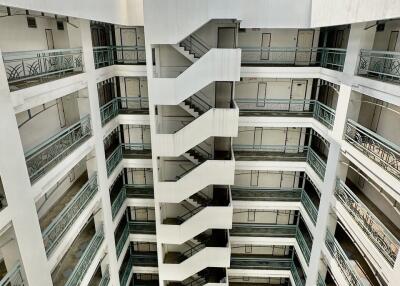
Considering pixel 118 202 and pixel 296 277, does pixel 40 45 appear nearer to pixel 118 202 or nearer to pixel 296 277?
pixel 118 202

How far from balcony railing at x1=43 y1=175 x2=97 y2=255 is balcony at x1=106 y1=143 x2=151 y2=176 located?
1793 millimetres

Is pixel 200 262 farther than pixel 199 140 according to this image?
Yes

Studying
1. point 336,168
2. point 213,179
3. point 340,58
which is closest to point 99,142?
point 213,179

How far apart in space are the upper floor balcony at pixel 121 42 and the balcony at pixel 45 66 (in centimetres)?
367

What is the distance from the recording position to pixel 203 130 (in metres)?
10.8

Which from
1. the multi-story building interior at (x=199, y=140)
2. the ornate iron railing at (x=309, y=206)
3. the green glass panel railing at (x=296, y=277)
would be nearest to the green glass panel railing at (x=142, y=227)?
the multi-story building interior at (x=199, y=140)

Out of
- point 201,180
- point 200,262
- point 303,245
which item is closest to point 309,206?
point 303,245

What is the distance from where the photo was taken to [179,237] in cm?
1275

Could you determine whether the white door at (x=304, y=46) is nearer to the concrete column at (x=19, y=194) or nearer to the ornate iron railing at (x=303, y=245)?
the ornate iron railing at (x=303, y=245)

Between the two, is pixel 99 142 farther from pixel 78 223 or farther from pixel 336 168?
pixel 336 168

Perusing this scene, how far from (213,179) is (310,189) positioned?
22.2ft

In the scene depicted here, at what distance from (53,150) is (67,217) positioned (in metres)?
2.27

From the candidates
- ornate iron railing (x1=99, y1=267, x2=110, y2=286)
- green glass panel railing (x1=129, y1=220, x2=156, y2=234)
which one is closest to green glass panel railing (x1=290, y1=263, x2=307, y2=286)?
green glass panel railing (x1=129, y1=220, x2=156, y2=234)

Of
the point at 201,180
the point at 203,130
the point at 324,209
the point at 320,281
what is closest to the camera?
the point at 203,130
